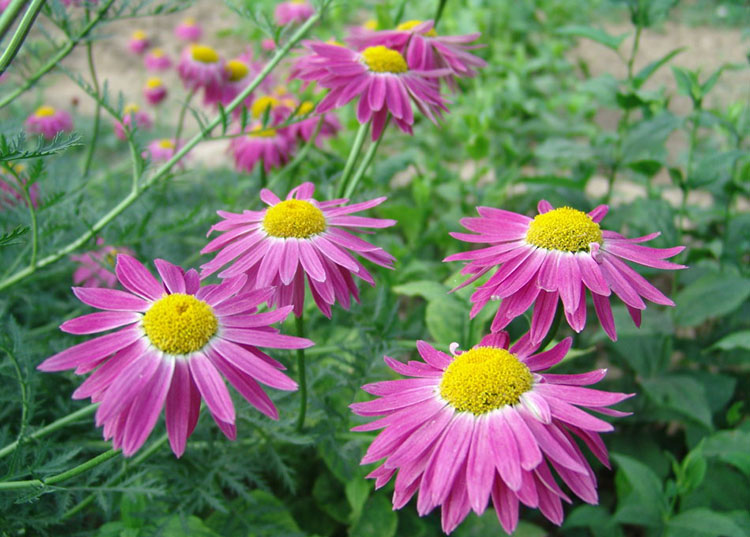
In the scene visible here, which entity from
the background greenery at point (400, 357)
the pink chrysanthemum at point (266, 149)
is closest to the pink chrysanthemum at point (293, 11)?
the background greenery at point (400, 357)

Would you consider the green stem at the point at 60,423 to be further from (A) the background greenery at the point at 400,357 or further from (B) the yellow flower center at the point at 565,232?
(B) the yellow flower center at the point at 565,232

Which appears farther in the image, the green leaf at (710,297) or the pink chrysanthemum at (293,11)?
the pink chrysanthemum at (293,11)

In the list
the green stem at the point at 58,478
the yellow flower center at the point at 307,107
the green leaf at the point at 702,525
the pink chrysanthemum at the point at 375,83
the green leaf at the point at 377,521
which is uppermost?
the pink chrysanthemum at the point at 375,83

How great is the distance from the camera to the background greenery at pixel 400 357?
135 centimetres

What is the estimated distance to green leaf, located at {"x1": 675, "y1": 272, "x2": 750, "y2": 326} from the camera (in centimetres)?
175

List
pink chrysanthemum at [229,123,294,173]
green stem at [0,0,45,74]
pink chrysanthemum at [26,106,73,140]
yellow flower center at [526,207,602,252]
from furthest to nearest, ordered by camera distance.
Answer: pink chrysanthemum at [26,106,73,140] < pink chrysanthemum at [229,123,294,173] < yellow flower center at [526,207,602,252] < green stem at [0,0,45,74]

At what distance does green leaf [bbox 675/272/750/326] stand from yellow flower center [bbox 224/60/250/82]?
1544 mm

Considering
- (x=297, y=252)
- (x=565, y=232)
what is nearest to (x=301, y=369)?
(x=297, y=252)

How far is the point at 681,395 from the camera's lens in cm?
174

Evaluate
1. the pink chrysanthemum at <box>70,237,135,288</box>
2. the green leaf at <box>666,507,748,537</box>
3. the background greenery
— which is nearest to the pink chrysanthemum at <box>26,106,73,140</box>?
the background greenery

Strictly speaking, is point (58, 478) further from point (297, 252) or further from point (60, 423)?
point (297, 252)

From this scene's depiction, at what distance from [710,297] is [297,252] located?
47.9 inches

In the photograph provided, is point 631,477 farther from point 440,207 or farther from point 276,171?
point 440,207

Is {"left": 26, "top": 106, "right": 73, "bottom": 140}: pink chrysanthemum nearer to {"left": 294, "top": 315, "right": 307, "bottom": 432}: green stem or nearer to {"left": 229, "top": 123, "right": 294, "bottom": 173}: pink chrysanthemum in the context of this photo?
{"left": 229, "top": 123, "right": 294, "bottom": 173}: pink chrysanthemum
